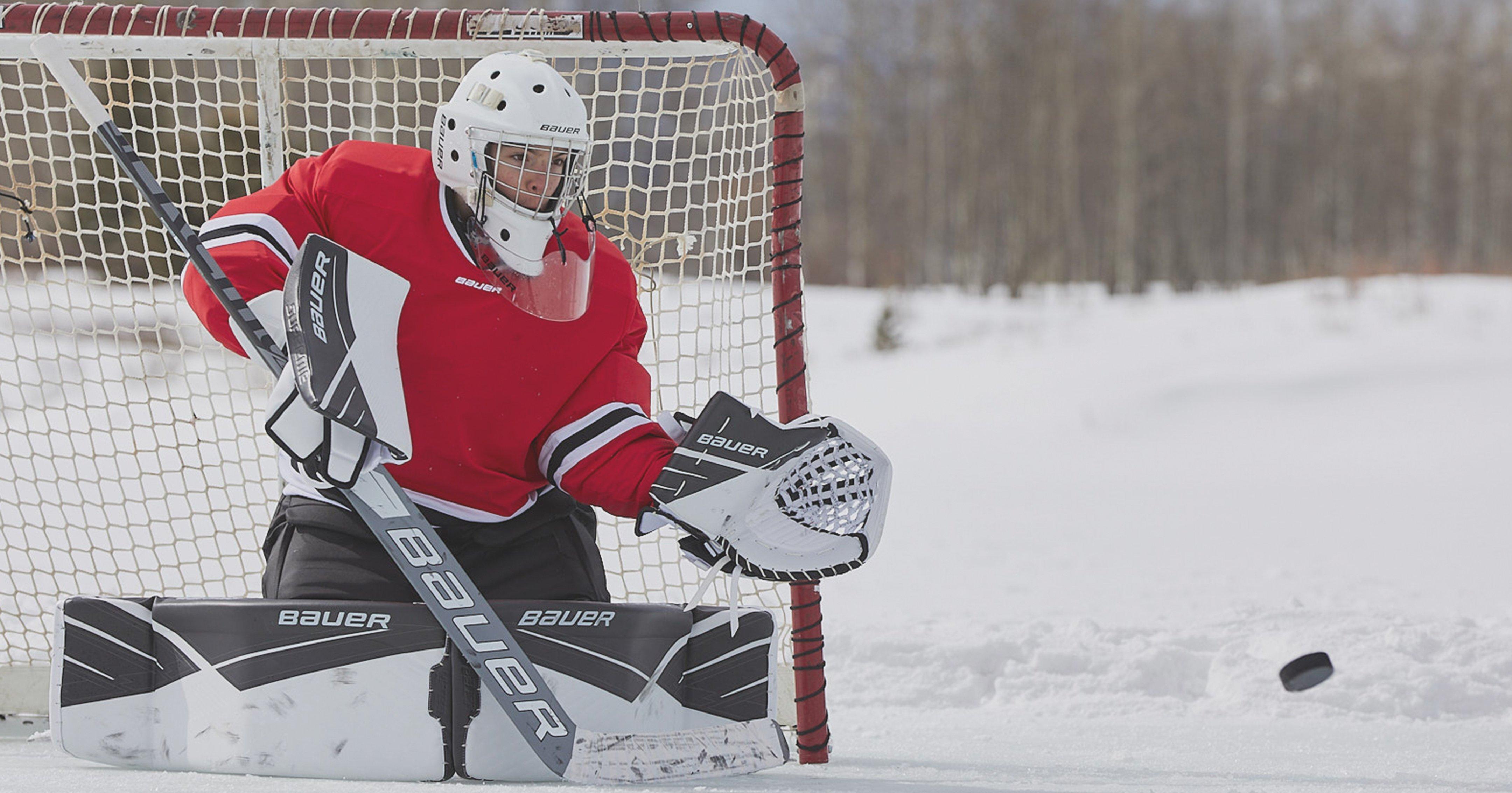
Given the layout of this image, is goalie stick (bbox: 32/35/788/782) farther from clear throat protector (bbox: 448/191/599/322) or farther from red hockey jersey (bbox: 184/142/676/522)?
clear throat protector (bbox: 448/191/599/322)

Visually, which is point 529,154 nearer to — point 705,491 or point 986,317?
point 705,491

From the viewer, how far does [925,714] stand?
294 cm

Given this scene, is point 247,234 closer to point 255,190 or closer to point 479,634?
point 479,634

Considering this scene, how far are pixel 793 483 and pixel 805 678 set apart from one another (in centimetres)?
52

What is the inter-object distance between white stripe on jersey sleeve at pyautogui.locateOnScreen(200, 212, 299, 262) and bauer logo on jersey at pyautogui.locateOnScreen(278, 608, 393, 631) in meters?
0.58

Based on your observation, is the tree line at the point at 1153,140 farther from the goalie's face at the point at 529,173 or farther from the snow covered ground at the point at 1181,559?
the goalie's face at the point at 529,173

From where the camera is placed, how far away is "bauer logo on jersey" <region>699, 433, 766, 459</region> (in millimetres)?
2119

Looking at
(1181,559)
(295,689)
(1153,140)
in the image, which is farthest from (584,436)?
(1153,140)

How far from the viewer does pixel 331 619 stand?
2.03 m

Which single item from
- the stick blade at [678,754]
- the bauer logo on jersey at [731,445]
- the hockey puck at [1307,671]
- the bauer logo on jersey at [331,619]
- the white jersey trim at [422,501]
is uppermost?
the bauer logo on jersey at [731,445]

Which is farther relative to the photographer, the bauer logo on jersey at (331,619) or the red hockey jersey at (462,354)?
the red hockey jersey at (462,354)

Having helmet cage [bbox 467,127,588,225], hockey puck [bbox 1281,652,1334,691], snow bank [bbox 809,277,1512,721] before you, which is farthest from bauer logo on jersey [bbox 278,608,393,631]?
hockey puck [bbox 1281,652,1334,691]

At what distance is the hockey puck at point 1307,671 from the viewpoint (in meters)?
2.72

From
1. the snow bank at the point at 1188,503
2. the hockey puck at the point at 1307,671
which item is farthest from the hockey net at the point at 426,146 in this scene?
the hockey puck at the point at 1307,671
